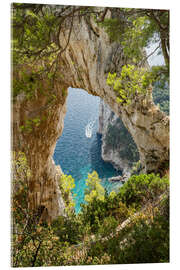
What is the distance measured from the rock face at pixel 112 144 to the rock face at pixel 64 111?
185 millimetres

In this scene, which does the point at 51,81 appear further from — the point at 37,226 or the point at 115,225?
the point at 115,225

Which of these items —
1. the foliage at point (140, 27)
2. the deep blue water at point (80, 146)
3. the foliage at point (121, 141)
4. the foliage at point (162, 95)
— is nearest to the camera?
the foliage at point (140, 27)

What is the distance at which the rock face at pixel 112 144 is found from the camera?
245 centimetres

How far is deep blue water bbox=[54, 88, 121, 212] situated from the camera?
238 cm

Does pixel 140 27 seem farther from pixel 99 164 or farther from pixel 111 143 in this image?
pixel 99 164

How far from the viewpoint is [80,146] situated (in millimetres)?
2391

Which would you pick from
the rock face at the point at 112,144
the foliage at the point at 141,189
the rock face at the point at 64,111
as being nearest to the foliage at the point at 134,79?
the rock face at the point at 64,111

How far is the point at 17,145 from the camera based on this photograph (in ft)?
6.43

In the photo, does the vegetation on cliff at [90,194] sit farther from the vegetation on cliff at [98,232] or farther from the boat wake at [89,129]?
the boat wake at [89,129]

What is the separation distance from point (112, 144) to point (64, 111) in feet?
2.85

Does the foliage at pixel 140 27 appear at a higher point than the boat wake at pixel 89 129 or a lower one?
higher

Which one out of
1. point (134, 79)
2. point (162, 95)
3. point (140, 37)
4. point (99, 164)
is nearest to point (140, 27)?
point (140, 37)

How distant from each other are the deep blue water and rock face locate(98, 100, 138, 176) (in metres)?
0.08
